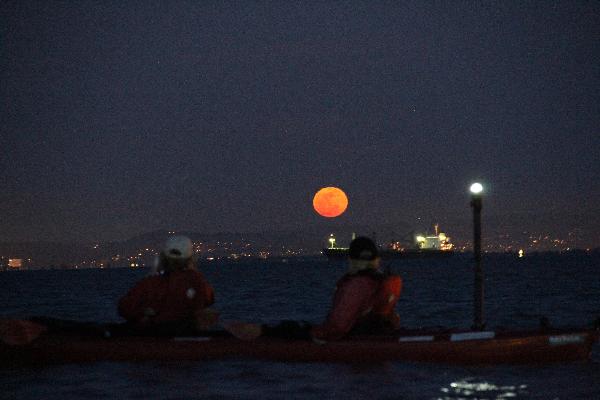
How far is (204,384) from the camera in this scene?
1180 cm

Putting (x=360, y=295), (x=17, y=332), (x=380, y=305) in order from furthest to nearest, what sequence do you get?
(x=17, y=332)
(x=380, y=305)
(x=360, y=295)

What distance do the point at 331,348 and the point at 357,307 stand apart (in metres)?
0.91

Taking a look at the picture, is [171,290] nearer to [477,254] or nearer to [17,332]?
[17,332]

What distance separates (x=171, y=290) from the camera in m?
12.4

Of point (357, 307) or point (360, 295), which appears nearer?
point (360, 295)

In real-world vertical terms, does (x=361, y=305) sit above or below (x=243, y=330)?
above

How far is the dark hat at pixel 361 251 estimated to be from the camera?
40.5 feet

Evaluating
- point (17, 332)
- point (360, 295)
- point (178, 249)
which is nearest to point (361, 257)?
point (360, 295)

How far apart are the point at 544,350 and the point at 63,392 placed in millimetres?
7329

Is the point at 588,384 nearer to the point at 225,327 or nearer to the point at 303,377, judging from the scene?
the point at 303,377

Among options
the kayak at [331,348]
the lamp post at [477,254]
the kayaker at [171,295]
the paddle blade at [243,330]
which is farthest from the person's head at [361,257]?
the lamp post at [477,254]

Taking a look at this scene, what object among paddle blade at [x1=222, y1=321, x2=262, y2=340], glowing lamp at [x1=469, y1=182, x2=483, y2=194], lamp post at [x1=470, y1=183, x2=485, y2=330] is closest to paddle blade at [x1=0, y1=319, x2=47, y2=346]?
paddle blade at [x1=222, y1=321, x2=262, y2=340]

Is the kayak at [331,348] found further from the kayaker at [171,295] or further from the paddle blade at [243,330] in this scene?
the kayaker at [171,295]

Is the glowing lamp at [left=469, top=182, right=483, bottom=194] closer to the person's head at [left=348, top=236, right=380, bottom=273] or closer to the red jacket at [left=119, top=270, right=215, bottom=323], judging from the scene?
the person's head at [left=348, top=236, right=380, bottom=273]
